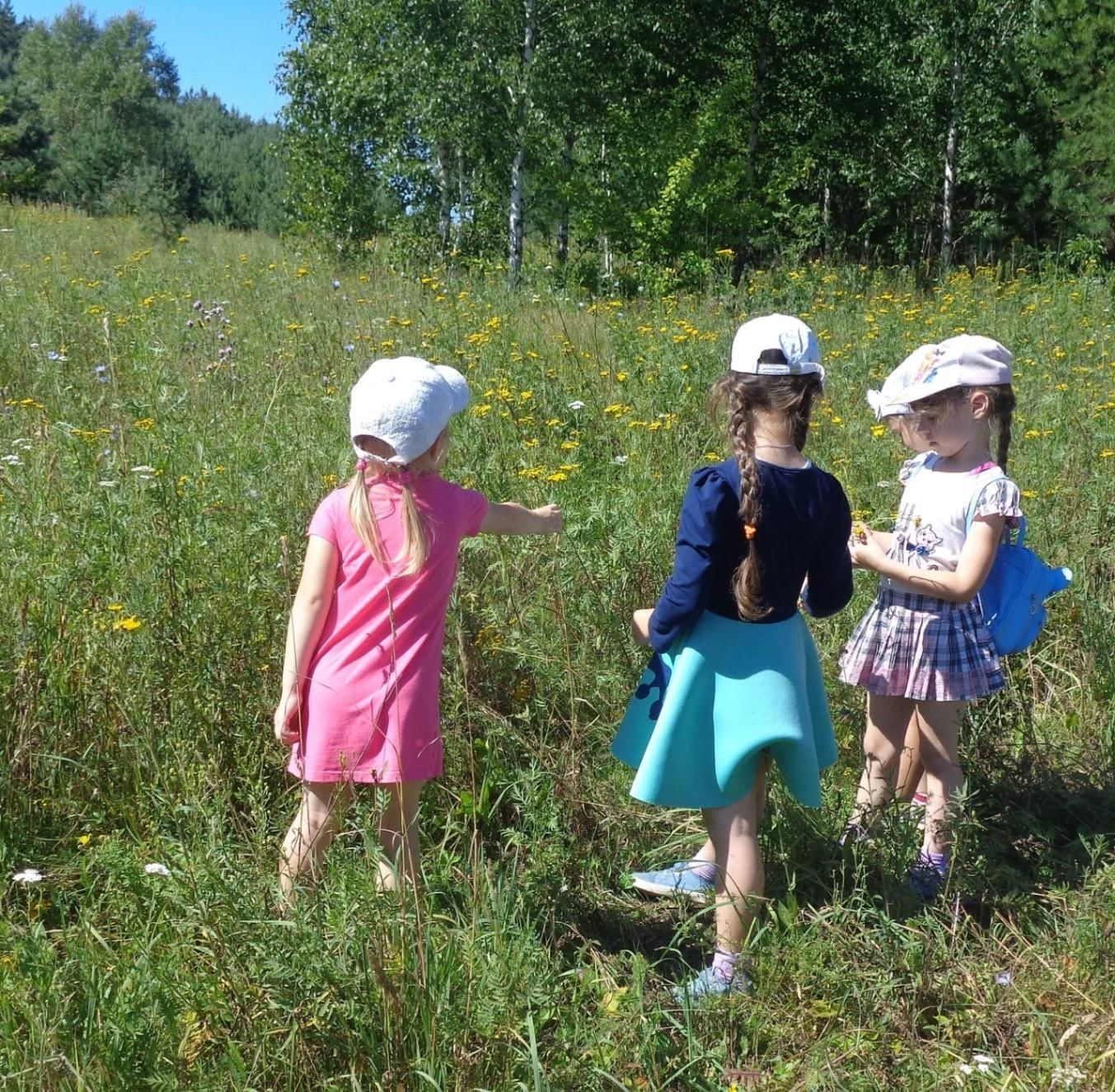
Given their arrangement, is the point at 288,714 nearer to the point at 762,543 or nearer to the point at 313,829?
the point at 313,829

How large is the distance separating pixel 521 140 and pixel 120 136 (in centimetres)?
3409

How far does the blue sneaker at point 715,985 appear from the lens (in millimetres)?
2430

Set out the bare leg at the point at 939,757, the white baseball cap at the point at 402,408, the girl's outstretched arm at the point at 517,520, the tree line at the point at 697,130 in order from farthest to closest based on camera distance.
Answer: the tree line at the point at 697,130 < the bare leg at the point at 939,757 < the girl's outstretched arm at the point at 517,520 < the white baseball cap at the point at 402,408

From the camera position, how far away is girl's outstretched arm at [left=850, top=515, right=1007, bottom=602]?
9.11 feet

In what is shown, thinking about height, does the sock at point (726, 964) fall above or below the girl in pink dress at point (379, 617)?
below

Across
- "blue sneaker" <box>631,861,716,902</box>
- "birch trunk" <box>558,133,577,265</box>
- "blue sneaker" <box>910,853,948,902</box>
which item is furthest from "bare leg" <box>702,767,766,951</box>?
"birch trunk" <box>558,133,577,265</box>

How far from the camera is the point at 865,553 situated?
2.85 meters

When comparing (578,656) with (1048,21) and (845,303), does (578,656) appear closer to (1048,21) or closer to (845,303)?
(845,303)

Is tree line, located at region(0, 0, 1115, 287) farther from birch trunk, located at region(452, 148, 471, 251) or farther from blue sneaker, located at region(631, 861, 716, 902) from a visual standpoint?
blue sneaker, located at region(631, 861, 716, 902)

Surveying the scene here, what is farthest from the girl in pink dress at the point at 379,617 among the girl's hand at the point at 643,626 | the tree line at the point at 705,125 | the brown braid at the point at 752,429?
the tree line at the point at 705,125

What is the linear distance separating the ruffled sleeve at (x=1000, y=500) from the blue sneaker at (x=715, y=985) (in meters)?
1.23

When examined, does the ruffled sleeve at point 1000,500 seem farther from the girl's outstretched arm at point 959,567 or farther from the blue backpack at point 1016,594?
the blue backpack at point 1016,594

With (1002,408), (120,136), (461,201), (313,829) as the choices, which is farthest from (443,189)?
(120,136)

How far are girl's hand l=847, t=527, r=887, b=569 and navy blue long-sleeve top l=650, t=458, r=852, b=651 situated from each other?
0.72 feet
